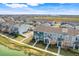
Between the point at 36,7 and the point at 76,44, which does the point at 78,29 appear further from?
the point at 36,7

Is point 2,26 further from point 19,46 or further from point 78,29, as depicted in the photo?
point 78,29

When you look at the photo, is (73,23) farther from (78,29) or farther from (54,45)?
(54,45)

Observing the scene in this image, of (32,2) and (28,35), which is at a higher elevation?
(32,2)

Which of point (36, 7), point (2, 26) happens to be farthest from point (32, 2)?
point (2, 26)

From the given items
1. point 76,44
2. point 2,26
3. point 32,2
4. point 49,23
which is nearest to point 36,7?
point 32,2

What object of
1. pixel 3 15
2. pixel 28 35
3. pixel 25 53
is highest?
pixel 3 15

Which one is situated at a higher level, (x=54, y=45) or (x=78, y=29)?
(x=78, y=29)

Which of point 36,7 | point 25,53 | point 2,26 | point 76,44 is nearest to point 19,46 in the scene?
point 25,53
